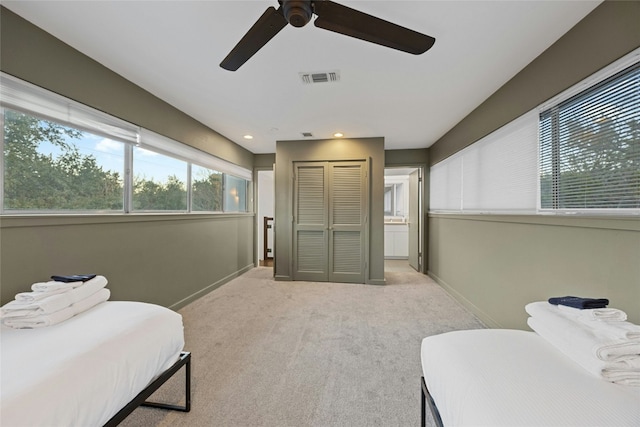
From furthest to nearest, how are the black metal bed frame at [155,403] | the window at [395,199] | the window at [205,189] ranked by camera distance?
the window at [395,199] → the window at [205,189] → the black metal bed frame at [155,403]

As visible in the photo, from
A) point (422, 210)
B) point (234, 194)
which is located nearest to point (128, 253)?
point (234, 194)

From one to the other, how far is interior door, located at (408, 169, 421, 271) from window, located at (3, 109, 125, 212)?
4.73 m

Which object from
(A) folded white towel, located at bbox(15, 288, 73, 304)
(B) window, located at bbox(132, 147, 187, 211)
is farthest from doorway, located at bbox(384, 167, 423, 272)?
(A) folded white towel, located at bbox(15, 288, 73, 304)

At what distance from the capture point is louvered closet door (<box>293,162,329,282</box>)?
4.28 meters

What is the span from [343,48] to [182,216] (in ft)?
8.49

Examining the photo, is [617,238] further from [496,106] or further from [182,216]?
[182,216]

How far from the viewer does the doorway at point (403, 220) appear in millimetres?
5039

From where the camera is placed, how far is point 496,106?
251cm

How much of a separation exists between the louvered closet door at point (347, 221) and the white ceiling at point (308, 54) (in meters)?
1.17

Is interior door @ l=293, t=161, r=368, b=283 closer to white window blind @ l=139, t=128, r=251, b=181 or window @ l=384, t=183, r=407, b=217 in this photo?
white window blind @ l=139, t=128, r=251, b=181

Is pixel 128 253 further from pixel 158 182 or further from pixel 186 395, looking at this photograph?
pixel 186 395

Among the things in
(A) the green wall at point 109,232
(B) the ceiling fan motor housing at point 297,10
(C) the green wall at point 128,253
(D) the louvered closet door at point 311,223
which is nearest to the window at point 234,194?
(C) the green wall at point 128,253

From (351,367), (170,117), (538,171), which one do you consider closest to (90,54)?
(170,117)

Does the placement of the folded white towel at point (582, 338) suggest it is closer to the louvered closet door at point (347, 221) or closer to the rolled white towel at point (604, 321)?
the rolled white towel at point (604, 321)
